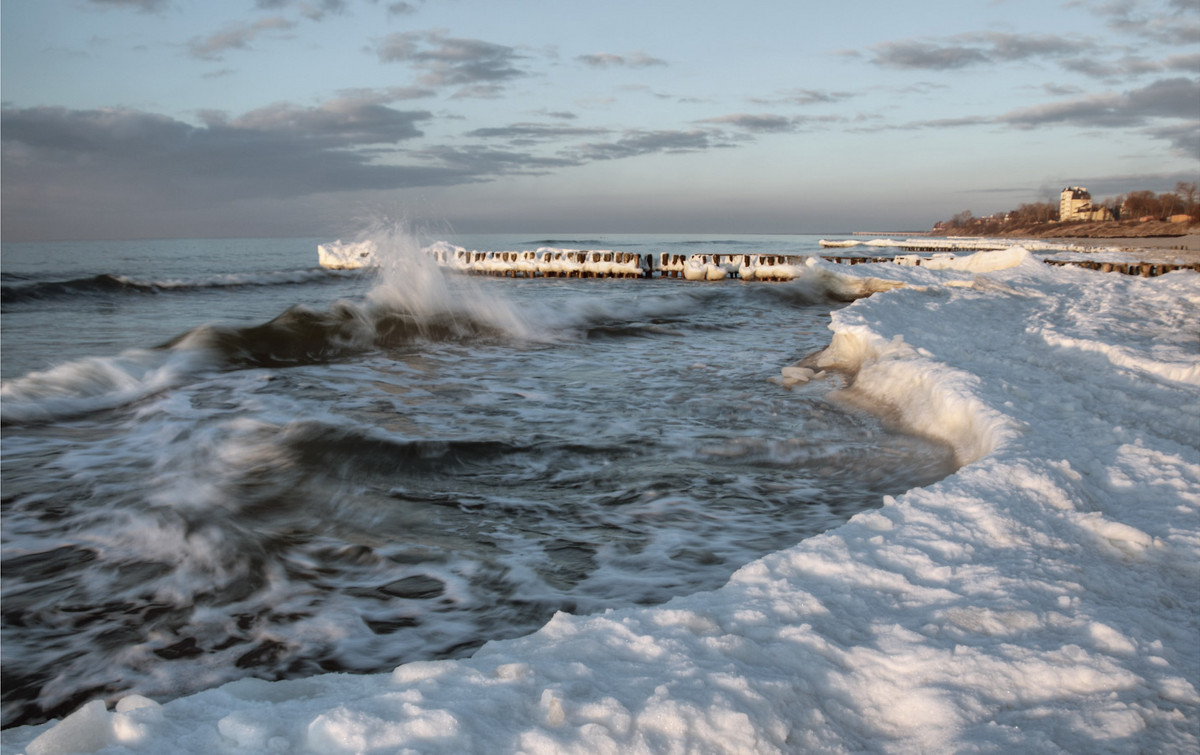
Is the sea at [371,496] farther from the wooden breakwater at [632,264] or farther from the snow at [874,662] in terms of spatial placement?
the wooden breakwater at [632,264]

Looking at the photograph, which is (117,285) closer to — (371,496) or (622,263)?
(622,263)

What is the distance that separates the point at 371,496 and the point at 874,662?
10.9 ft

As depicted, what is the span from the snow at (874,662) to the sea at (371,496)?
2.19 feet

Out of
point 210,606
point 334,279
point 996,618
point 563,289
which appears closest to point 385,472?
point 210,606

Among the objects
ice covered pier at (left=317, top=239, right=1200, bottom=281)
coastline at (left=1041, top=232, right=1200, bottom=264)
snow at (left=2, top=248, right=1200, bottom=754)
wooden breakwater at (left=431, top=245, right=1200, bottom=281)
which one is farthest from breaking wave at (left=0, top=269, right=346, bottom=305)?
coastline at (left=1041, top=232, right=1200, bottom=264)

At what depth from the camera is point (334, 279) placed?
106ft

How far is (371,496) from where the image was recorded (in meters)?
4.52

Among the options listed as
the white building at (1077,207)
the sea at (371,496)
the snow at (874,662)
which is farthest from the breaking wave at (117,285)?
the white building at (1077,207)

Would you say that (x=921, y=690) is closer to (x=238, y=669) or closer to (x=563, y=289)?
(x=238, y=669)

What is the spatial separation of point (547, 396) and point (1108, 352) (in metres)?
5.53

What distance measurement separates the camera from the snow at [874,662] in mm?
1649

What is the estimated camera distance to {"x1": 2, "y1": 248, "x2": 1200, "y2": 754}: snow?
1.65 metres

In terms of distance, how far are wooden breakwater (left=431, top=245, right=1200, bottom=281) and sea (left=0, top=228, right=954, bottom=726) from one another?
1788cm

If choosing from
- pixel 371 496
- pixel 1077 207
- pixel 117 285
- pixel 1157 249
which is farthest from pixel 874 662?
pixel 1077 207
